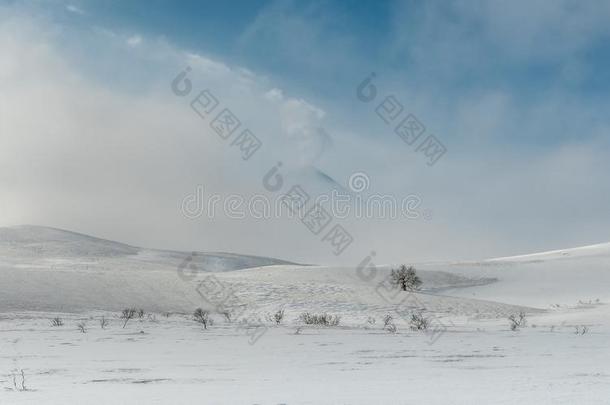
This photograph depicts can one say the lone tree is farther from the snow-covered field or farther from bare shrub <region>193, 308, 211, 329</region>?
bare shrub <region>193, 308, 211, 329</region>

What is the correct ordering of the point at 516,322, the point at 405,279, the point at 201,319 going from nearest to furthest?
the point at 201,319
the point at 516,322
the point at 405,279

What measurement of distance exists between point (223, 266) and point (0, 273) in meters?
46.9

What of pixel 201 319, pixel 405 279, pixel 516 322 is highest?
pixel 405 279

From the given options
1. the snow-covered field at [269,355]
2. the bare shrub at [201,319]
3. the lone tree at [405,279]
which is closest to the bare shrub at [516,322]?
the snow-covered field at [269,355]

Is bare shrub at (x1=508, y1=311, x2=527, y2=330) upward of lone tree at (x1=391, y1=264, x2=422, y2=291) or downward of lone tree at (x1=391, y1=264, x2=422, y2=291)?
downward

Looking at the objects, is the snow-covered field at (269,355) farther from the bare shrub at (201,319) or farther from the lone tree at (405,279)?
the lone tree at (405,279)

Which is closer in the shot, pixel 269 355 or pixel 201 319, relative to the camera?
pixel 269 355

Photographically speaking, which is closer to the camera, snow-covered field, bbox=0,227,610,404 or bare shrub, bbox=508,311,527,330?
snow-covered field, bbox=0,227,610,404

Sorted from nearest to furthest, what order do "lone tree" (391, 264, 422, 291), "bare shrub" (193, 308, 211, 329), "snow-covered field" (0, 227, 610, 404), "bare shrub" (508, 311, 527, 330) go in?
"snow-covered field" (0, 227, 610, 404), "bare shrub" (193, 308, 211, 329), "bare shrub" (508, 311, 527, 330), "lone tree" (391, 264, 422, 291)

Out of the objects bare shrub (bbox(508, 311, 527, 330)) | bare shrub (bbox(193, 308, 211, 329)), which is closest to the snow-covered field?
bare shrub (bbox(193, 308, 211, 329))

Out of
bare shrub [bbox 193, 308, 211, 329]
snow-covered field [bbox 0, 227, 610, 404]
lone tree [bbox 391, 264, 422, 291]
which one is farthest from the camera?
lone tree [bbox 391, 264, 422, 291]

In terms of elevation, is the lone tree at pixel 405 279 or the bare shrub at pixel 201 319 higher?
the lone tree at pixel 405 279

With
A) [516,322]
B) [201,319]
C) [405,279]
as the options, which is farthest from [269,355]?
[405,279]

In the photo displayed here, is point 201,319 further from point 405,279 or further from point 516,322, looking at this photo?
point 405,279
